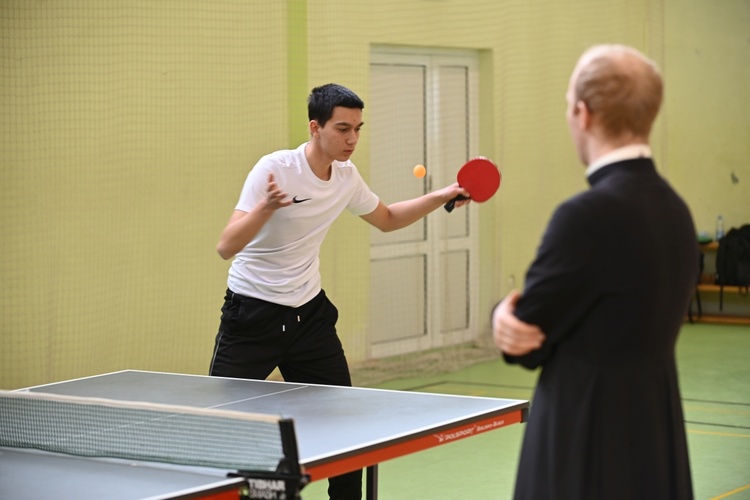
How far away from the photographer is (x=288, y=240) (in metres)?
4.39

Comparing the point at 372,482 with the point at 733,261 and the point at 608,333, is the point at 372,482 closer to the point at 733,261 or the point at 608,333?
the point at 608,333

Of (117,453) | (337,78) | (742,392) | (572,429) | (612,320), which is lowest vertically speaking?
(742,392)

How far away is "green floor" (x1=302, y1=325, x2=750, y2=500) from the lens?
5.50 m

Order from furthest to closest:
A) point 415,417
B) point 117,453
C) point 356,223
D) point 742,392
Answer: point 356,223, point 742,392, point 415,417, point 117,453

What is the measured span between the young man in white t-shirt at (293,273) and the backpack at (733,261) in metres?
7.62

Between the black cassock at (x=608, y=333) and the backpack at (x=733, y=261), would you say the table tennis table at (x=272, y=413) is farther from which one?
the backpack at (x=733, y=261)

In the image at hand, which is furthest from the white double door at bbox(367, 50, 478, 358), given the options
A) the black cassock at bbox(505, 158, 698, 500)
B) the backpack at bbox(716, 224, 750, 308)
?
the black cassock at bbox(505, 158, 698, 500)

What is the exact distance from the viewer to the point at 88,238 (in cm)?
686

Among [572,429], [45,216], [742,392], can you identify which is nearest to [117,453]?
[572,429]

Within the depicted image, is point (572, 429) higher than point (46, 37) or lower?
lower

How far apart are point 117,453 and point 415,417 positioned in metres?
0.88

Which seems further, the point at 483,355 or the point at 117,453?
the point at 483,355

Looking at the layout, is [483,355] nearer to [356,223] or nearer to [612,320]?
[356,223]

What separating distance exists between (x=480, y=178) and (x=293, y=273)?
A: 0.81 metres
